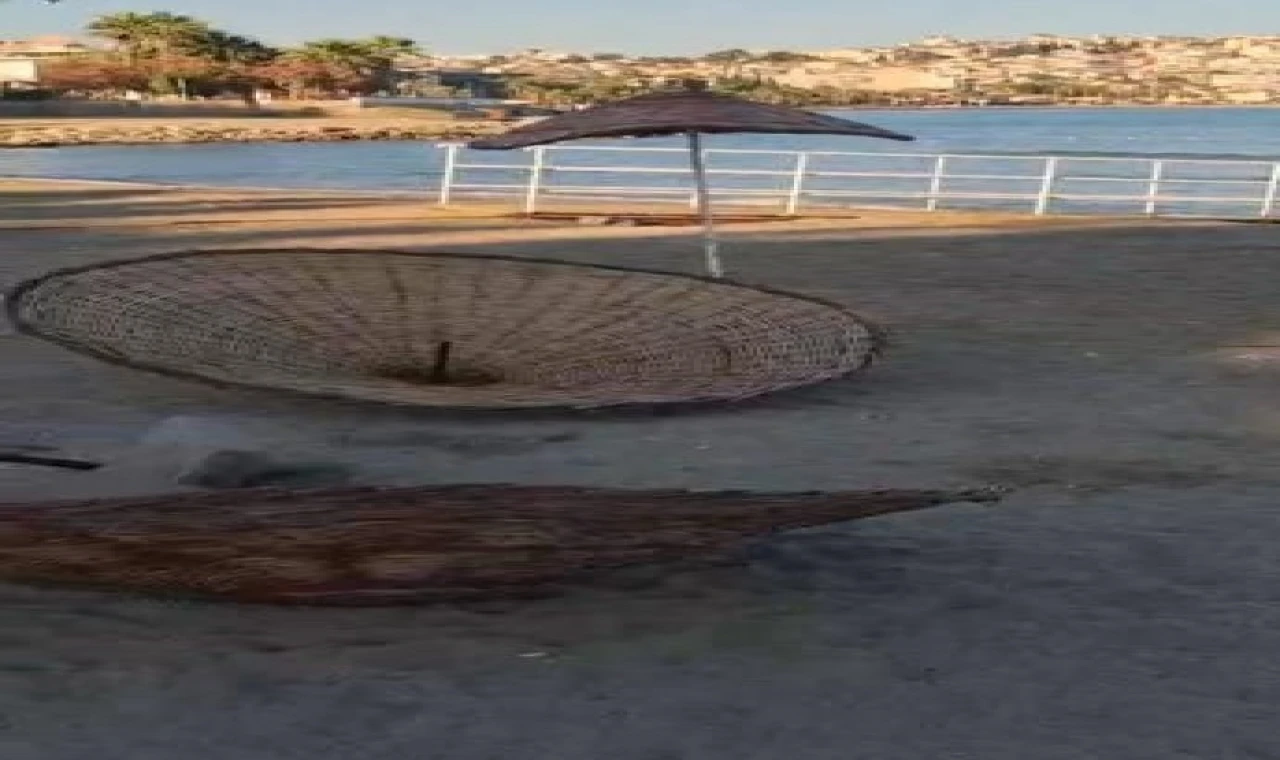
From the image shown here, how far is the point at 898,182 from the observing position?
42.3 metres

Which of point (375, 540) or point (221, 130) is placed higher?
point (375, 540)

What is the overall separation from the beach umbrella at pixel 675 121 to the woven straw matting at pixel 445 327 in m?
2.00

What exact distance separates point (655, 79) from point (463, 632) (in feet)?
471

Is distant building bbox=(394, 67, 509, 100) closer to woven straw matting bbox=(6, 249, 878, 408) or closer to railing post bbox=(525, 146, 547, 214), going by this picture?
Result: railing post bbox=(525, 146, 547, 214)

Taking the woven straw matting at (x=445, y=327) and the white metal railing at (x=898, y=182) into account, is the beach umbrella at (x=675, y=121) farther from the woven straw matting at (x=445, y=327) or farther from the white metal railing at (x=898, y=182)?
the white metal railing at (x=898, y=182)

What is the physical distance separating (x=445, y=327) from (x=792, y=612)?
3.99 metres

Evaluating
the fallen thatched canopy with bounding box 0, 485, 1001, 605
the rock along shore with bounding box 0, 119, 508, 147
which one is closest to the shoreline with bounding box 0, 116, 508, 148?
the rock along shore with bounding box 0, 119, 508, 147

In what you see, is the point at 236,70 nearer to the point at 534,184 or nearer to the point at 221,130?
the point at 221,130

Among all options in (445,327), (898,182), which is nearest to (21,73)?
(898,182)

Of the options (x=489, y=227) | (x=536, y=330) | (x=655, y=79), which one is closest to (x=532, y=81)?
(x=655, y=79)

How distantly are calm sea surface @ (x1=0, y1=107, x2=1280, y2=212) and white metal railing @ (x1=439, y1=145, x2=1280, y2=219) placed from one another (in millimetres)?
156

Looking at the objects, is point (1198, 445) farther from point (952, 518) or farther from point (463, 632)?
point (463, 632)

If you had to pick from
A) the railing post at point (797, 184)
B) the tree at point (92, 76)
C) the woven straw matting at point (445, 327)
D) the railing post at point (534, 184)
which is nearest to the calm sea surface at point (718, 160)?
the railing post at point (797, 184)

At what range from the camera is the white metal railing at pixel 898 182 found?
21516 millimetres
